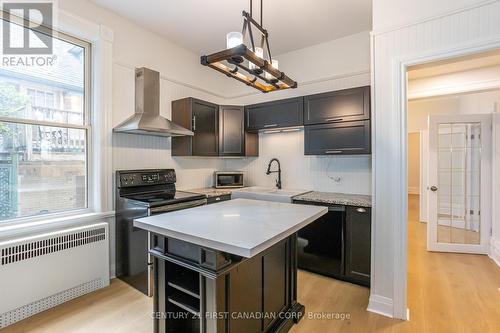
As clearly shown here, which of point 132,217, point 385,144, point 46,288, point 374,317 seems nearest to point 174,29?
point 132,217

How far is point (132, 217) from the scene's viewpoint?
2.61m

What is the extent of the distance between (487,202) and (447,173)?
614mm

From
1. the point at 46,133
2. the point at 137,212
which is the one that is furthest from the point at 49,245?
the point at 46,133

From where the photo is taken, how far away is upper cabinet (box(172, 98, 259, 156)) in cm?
346

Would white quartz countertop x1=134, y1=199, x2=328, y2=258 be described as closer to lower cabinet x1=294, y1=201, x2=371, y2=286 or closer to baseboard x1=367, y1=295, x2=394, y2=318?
lower cabinet x1=294, y1=201, x2=371, y2=286

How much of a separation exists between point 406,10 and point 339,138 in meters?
1.38

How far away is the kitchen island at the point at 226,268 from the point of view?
52.4 inches

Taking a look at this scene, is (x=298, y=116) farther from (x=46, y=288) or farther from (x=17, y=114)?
(x=46, y=288)

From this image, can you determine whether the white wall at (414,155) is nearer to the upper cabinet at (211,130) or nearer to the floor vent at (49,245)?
the upper cabinet at (211,130)

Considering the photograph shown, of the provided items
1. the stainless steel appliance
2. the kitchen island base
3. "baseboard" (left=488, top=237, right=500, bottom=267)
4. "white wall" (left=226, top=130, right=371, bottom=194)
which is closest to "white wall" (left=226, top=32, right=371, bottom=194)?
"white wall" (left=226, top=130, right=371, bottom=194)

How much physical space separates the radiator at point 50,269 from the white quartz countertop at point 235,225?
4.15 feet

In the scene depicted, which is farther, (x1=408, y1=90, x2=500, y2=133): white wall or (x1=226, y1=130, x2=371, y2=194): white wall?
(x1=408, y1=90, x2=500, y2=133): white wall

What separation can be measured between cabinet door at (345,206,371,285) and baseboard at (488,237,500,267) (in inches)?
83.2

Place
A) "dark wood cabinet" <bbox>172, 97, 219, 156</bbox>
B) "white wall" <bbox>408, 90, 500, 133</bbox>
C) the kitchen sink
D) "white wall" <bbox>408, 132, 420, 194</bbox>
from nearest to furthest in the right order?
the kitchen sink → "dark wood cabinet" <bbox>172, 97, 219, 156</bbox> → "white wall" <bbox>408, 90, 500, 133</bbox> → "white wall" <bbox>408, 132, 420, 194</bbox>
